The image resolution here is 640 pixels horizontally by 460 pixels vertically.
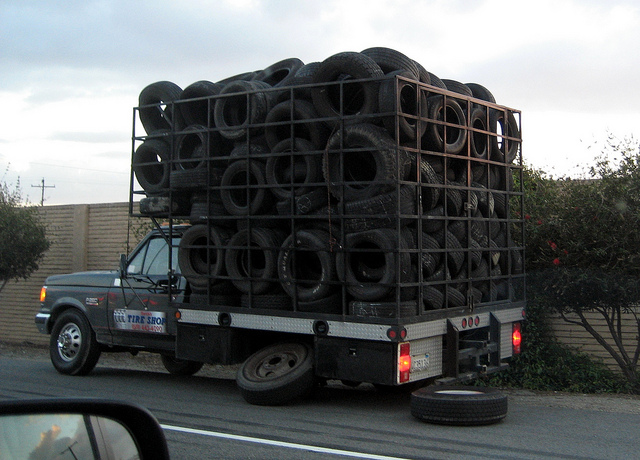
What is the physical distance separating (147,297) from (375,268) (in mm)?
3291

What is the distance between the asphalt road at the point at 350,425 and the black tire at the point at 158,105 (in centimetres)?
340

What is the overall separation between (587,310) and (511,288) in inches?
62.9

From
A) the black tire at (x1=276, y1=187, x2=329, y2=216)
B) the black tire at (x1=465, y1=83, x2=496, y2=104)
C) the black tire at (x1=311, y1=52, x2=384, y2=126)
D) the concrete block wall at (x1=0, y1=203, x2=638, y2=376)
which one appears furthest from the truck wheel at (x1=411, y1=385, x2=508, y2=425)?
the concrete block wall at (x1=0, y1=203, x2=638, y2=376)

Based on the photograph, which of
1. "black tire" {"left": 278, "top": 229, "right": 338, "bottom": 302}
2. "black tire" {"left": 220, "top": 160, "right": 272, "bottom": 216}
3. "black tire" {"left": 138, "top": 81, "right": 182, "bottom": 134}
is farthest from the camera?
"black tire" {"left": 138, "top": 81, "right": 182, "bottom": 134}

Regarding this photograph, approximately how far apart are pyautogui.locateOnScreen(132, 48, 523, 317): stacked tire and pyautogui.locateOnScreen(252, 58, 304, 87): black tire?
0.02 m

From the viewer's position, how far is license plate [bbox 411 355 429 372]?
7.73 meters

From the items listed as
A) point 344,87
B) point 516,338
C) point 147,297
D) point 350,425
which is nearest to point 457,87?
point 344,87

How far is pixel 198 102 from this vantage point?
378 inches

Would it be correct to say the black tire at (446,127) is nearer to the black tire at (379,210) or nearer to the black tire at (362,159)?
the black tire at (362,159)

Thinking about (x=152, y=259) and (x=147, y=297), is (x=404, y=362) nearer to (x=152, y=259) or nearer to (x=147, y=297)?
(x=147, y=297)

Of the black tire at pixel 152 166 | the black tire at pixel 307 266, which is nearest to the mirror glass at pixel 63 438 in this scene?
the black tire at pixel 307 266

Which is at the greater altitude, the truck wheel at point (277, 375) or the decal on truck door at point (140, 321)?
the decal on truck door at point (140, 321)

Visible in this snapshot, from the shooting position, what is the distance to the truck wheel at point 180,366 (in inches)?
433

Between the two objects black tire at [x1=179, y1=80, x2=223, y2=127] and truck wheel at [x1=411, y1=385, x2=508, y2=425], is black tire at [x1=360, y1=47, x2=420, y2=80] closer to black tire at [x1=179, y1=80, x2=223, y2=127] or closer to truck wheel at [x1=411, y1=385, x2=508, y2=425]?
black tire at [x1=179, y1=80, x2=223, y2=127]
